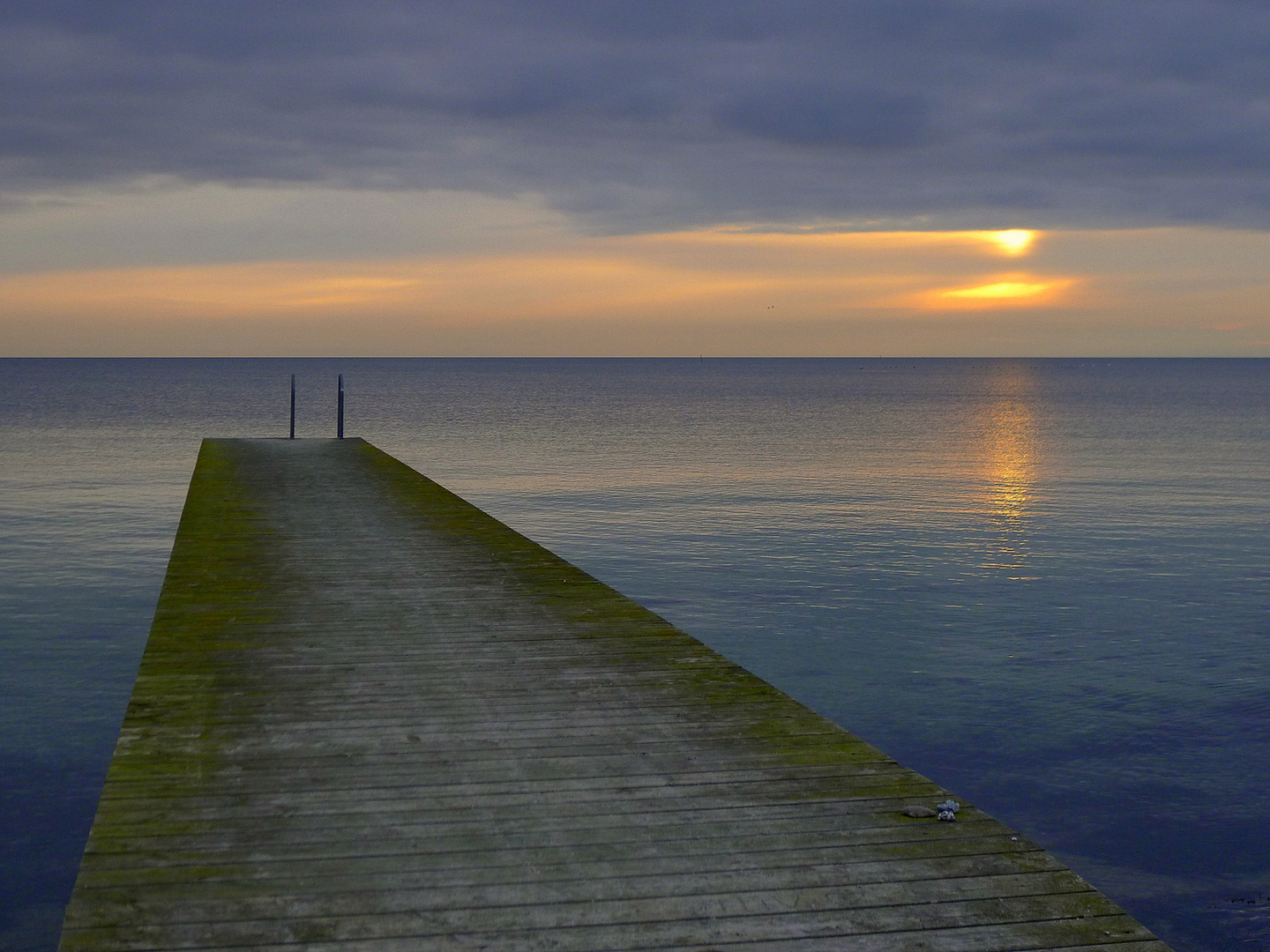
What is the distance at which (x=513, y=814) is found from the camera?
5.58 meters

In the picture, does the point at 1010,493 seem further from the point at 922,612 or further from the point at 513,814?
the point at 513,814

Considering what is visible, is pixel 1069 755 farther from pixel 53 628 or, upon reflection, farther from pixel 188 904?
pixel 53 628

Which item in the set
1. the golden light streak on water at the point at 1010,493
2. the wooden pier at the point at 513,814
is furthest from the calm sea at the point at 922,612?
the wooden pier at the point at 513,814

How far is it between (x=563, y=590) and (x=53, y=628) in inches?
345

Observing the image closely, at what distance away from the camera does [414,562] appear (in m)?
12.9

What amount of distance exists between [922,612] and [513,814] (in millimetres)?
12724

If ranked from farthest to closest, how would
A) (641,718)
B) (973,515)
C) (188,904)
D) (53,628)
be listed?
(973,515) → (53,628) → (641,718) → (188,904)

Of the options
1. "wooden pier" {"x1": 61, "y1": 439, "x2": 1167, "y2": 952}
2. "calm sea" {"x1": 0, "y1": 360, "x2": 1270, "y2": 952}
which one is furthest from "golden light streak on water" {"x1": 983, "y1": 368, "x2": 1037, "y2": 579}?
"wooden pier" {"x1": 61, "y1": 439, "x2": 1167, "y2": 952}

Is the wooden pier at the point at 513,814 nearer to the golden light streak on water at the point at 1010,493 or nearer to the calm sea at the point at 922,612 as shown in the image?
the calm sea at the point at 922,612

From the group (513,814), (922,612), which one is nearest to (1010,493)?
(922,612)

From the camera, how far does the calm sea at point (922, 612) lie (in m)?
9.76

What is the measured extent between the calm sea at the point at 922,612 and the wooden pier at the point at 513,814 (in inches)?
99.2

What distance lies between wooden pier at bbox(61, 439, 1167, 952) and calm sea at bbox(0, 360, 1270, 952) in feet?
8.27

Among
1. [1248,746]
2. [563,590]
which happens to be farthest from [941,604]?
[563,590]
